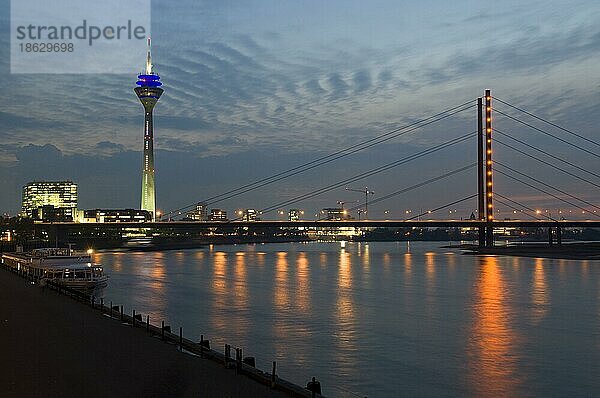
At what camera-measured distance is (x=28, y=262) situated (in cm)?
5638

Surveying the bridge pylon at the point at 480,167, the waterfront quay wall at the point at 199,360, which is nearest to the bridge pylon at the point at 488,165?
the bridge pylon at the point at 480,167

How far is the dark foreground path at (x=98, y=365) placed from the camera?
1456cm

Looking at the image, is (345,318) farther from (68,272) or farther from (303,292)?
(68,272)

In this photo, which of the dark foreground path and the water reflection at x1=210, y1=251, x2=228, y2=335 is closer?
the dark foreground path

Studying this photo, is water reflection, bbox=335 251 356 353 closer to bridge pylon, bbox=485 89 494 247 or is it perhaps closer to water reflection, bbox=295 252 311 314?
water reflection, bbox=295 252 311 314

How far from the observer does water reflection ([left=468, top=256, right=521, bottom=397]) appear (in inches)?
787

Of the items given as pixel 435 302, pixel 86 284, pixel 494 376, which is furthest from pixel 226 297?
pixel 494 376

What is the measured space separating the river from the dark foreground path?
4004 mm

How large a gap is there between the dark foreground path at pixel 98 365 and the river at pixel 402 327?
13.1ft

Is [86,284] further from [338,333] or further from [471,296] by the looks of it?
[471,296]

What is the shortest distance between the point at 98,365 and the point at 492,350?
15.3 metres

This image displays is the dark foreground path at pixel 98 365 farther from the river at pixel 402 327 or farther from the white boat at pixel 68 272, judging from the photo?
the white boat at pixel 68 272

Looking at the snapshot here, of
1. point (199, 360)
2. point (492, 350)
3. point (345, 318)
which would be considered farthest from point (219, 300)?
point (199, 360)

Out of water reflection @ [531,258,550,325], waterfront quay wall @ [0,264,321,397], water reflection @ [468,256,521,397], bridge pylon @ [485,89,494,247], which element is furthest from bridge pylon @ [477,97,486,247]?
waterfront quay wall @ [0,264,321,397]
